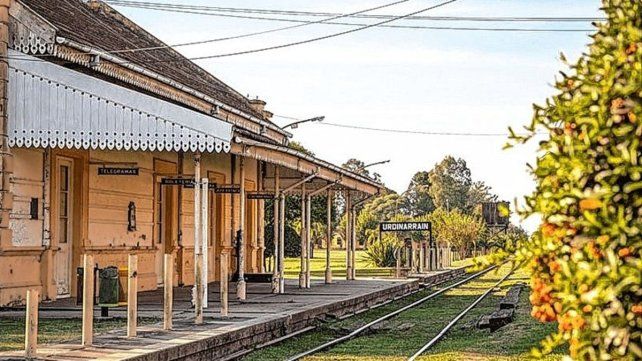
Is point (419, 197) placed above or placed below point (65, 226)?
above

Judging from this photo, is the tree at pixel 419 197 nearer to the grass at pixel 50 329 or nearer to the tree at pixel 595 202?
the grass at pixel 50 329

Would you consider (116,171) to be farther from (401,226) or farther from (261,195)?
(401,226)

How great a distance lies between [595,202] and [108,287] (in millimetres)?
12695

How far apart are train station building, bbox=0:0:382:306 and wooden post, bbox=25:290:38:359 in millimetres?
5180

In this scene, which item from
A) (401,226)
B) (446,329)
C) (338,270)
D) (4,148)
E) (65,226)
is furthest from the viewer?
(338,270)

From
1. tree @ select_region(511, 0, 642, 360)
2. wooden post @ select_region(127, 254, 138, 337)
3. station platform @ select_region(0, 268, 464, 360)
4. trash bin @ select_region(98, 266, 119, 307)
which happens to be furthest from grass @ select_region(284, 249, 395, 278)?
tree @ select_region(511, 0, 642, 360)

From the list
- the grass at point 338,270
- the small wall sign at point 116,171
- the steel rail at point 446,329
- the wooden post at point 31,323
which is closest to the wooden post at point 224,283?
the small wall sign at point 116,171

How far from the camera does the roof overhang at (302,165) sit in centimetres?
1797

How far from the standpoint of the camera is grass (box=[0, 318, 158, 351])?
510 inches

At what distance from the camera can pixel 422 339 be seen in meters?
17.8

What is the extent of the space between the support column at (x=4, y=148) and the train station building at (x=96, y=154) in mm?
19

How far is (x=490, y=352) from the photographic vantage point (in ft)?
50.5

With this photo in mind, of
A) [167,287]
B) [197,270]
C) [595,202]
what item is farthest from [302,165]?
[595,202]

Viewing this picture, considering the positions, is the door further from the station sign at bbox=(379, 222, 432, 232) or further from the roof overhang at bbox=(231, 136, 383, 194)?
the station sign at bbox=(379, 222, 432, 232)
